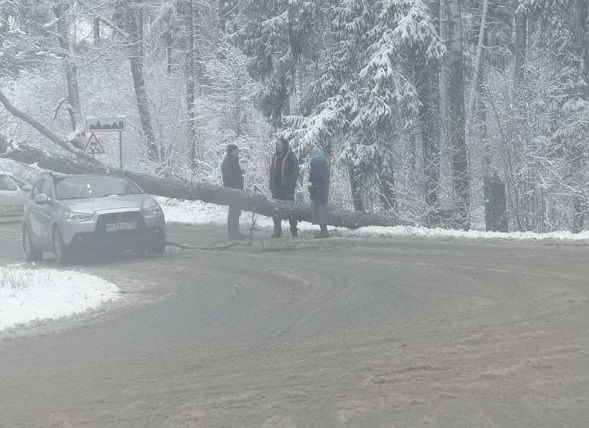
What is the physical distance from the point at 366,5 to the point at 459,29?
2788 millimetres

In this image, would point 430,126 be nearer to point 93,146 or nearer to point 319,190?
point 319,190

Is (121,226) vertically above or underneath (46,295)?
above

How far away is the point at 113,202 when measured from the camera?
16.5m

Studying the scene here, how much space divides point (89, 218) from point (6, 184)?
15550mm

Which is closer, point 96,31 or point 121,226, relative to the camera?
point 121,226

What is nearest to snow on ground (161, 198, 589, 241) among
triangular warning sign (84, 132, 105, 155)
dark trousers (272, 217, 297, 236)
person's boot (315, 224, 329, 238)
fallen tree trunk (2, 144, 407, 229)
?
fallen tree trunk (2, 144, 407, 229)

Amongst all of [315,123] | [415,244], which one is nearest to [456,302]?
[415,244]

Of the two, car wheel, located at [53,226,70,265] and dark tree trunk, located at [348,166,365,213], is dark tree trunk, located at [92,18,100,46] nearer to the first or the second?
dark tree trunk, located at [348,166,365,213]

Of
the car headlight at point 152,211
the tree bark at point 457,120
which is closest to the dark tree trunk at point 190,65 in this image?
the tree bark at point 457,120

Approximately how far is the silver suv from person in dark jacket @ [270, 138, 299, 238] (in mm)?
3375

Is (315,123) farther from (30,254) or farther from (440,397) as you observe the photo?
(440,397)

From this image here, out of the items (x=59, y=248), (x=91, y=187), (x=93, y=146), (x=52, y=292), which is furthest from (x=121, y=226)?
(x=93, y=146)

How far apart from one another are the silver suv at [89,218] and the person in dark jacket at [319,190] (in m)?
3.62

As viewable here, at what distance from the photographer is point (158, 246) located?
16891 millimetres
